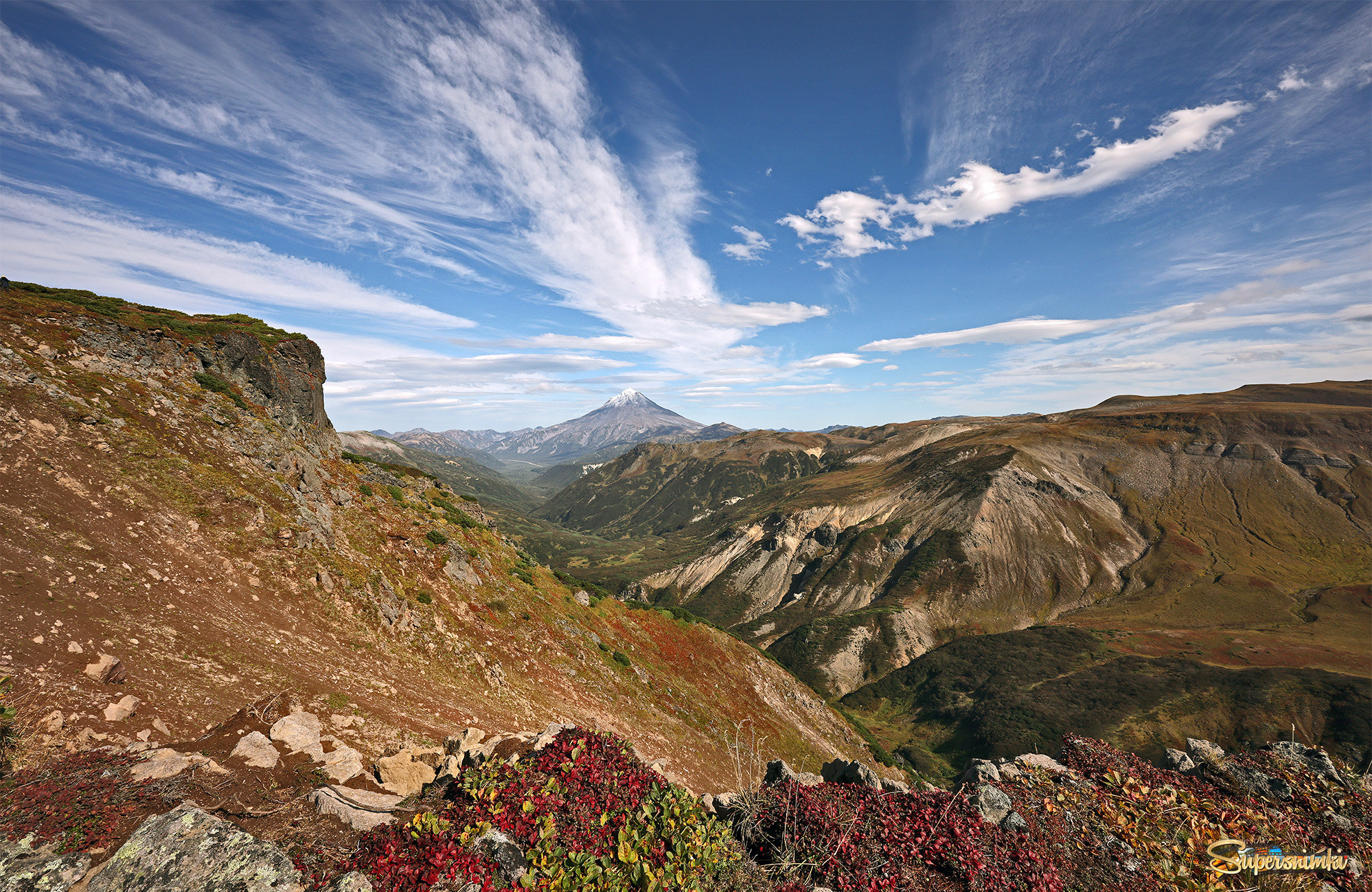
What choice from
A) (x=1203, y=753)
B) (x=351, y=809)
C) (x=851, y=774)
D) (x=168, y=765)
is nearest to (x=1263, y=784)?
(x=1203, y=753)

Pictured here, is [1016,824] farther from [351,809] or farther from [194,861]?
[194,861]

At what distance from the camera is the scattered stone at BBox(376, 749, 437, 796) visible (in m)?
13.6

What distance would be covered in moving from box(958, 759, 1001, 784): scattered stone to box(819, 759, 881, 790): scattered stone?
2733 millimetres

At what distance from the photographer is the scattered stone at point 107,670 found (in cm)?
1324

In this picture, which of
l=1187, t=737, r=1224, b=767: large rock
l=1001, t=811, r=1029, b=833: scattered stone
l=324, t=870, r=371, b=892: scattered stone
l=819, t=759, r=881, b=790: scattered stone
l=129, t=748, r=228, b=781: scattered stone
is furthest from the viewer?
l=1187, t=737, r=1224, b=767: large rock

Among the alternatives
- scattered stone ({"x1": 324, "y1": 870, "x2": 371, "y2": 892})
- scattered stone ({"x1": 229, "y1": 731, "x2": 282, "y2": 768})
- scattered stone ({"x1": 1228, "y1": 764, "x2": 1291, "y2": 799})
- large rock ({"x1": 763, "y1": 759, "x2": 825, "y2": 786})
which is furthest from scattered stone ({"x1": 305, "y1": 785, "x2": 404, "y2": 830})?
scattered stone ({"x1": 1228, "y1": 764, "x2": 1291, "y2": 799})

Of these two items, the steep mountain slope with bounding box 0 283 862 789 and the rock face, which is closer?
the rock face

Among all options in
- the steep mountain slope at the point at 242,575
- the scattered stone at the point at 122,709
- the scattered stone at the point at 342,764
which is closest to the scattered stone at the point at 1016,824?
the steep mountain slope at the point at 242,575

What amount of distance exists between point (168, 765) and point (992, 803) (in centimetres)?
1992

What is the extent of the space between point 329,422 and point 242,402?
11.9 m

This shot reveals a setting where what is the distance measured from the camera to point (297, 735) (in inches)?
538

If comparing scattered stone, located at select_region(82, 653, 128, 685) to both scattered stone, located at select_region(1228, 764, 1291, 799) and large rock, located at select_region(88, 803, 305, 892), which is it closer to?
large rock, located at select_region(88, 803, 305, 892)

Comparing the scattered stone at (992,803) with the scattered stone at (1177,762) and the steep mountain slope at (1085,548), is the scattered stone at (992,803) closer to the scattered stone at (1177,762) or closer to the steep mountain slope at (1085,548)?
the scattered stone at (1177,762)

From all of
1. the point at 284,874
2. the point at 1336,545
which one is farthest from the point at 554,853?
the point at 1336,545
